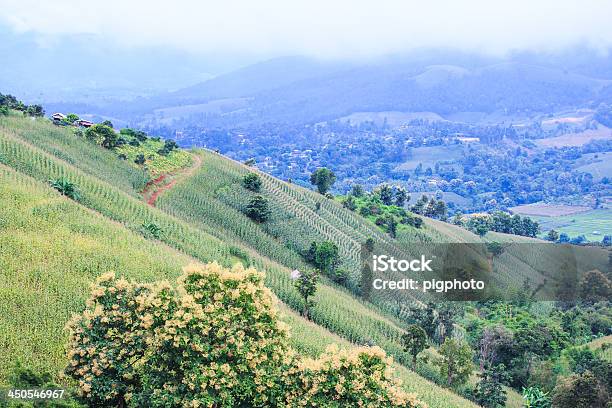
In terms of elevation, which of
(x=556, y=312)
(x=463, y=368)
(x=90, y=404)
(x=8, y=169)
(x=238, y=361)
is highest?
(x=8, y=169)

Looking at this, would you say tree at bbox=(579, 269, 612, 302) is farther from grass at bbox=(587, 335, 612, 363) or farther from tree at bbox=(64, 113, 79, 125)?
tree at bbox=(64, 113, 79, 125)

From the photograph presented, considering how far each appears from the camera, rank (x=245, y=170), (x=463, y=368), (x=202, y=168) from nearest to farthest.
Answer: (x=463, y=368) < (x=202, y=168) < (x=245, y=170)

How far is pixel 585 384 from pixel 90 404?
23080mm

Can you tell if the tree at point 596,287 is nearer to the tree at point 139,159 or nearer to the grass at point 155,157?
the grass at point 155,157

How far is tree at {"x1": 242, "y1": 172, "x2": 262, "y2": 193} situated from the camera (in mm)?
61250

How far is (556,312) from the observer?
56375mm

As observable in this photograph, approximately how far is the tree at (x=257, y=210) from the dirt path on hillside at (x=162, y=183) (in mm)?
7278

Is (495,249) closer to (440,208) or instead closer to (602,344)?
(440,208)

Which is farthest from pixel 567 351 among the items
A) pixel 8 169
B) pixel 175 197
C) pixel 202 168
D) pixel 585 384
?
pixel 8 169

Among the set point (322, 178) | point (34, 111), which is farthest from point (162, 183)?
point (322, 178)

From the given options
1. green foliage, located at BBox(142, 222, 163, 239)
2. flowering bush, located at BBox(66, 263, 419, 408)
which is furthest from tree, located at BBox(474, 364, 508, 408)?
green foliage, located at BBox(142, 222, 163, 239)

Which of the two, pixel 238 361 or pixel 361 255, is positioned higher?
pixel 238 361

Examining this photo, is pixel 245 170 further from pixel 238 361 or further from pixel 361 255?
pixel 238 361

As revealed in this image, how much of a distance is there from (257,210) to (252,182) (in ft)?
26.0
